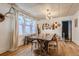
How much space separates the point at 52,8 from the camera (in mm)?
2527

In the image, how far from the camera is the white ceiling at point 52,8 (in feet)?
8.17

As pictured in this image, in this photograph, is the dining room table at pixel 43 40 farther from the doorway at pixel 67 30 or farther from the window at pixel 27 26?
the doorway at pixel 67 30

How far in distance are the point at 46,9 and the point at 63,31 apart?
62cm

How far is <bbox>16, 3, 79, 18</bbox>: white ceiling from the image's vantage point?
2490 millimetres

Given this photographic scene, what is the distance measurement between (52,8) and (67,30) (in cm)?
59

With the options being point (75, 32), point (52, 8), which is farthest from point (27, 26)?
point (75, 32)

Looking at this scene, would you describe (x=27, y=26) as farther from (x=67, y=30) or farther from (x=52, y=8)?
(x=67, y=30)

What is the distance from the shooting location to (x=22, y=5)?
8.19ft

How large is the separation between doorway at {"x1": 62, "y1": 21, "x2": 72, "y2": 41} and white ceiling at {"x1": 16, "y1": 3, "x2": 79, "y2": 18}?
20cm

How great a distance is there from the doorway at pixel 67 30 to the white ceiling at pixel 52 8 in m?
0.20

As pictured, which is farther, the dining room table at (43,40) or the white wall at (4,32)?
the dining room table at (43,40)

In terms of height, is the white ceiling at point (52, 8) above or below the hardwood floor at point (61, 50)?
above

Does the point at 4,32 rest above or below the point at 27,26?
below

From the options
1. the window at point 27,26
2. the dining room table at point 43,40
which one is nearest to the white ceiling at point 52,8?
the window at point 27,26
